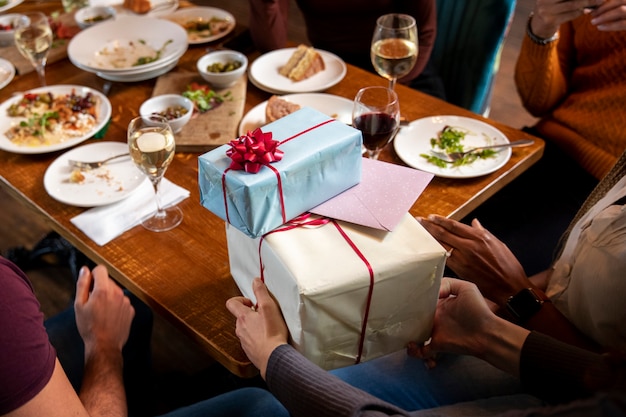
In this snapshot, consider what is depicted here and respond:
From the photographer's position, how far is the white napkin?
128 centimetres

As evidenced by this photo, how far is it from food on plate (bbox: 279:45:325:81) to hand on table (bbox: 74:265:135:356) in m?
0.79

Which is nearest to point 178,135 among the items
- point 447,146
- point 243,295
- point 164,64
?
point 164,64

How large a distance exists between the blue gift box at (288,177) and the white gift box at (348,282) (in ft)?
0.13

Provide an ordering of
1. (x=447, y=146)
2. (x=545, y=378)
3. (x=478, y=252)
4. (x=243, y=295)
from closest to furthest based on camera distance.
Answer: (x=545, y=378) < (x=243, y=295) < (x=478, y=252) < (x=447, y=146)

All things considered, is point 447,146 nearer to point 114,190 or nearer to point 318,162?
point 318,162

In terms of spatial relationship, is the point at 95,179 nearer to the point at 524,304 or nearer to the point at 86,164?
the point at 86,164

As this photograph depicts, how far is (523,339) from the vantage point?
1.04m

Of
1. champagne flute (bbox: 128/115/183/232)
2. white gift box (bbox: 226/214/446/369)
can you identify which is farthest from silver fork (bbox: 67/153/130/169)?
white gift box (bbox: 226/214/446/369)

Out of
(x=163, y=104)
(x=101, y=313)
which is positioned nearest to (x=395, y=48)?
(x=163, y=104)

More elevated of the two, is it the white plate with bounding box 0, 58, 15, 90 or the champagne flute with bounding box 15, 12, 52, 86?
the champagne flute with bounding box 15, 12, 52, 86

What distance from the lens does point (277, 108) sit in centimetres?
154

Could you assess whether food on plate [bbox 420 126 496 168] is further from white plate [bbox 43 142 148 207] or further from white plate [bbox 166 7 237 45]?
white plate [bbox 166 7 237 45]

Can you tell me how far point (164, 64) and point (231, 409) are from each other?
3.37ft

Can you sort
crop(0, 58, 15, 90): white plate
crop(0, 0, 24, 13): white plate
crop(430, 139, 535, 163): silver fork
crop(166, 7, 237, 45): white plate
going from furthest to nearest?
crop(0, 0, 24, 13): white plate, crop(166, 7, 237, 45): white plate, crop(0, 58, 15, 90): white plate, crop(430, 139, 535, 163): silver fork
